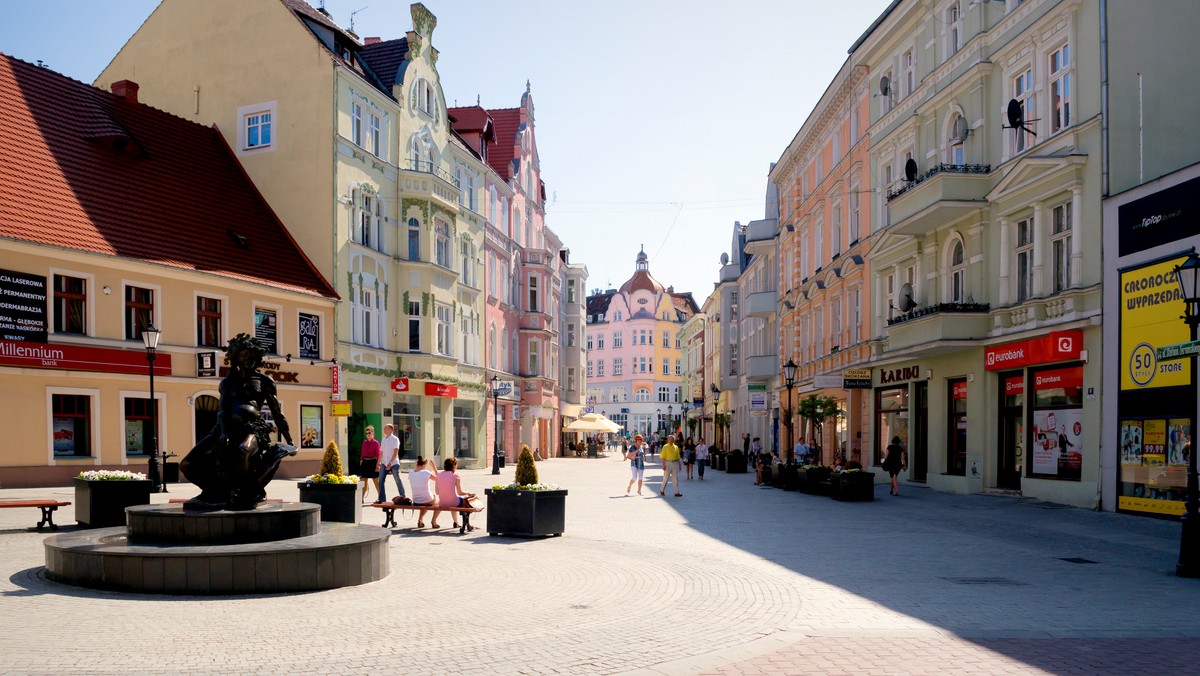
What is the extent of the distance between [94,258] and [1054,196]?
77.9ft

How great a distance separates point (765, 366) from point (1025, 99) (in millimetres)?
27170

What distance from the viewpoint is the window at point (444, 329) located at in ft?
132

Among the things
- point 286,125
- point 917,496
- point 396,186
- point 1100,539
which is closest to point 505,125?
point 396,186

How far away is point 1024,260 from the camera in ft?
75.8

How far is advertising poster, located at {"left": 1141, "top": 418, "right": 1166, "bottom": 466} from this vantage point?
58.0 ft

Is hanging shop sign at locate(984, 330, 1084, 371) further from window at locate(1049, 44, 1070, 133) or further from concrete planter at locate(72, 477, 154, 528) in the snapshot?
concrete planter at locate(72, 477, 154, 528)

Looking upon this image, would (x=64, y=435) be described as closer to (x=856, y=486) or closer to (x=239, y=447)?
(x=239, y=447)

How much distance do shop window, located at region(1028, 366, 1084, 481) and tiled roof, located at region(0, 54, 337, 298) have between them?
22581 mm

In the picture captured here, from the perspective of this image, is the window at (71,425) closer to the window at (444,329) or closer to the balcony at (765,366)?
the window at (444,329)

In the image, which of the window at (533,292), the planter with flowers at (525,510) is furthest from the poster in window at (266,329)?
the window at (533,292)

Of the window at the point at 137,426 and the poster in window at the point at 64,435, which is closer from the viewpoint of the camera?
the poster in window at the point at 64,435

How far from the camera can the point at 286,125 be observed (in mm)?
33812

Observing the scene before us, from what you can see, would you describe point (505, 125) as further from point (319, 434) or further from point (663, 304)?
point (663, 304)

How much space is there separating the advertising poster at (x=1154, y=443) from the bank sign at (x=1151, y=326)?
0.72 meters
